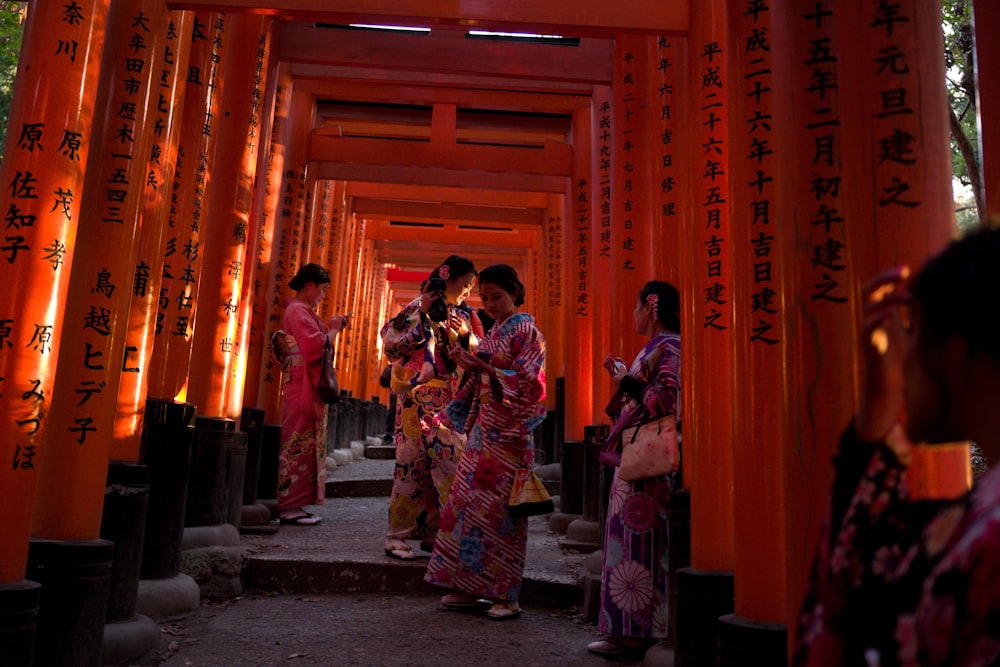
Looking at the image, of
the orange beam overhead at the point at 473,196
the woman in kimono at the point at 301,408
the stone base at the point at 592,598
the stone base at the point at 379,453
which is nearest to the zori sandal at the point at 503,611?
the stone base at the point at 592,598

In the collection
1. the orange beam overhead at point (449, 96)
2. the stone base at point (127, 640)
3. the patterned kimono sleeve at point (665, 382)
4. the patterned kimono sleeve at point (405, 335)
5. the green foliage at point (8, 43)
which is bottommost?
the stone base at point (127, 640)

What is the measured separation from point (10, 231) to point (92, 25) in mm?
862

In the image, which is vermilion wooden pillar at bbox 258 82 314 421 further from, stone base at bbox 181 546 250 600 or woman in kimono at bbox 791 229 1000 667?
woman in kimono at bbox 791 229 1000 667

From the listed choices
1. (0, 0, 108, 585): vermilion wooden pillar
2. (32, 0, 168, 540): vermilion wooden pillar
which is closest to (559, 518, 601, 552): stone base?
(32, 0, 168, 540): vermilion wooden pillar

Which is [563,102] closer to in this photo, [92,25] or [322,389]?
[322,389]

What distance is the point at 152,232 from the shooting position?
401 centimetres

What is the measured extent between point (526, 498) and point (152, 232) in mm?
2371

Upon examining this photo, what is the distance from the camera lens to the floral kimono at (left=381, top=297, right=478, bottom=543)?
5.69 m

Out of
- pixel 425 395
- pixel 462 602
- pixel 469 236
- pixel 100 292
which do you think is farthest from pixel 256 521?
pixel 469 236

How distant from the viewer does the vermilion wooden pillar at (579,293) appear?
799 cm

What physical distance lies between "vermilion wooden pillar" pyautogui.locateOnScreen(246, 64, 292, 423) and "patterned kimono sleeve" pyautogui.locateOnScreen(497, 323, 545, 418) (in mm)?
3406

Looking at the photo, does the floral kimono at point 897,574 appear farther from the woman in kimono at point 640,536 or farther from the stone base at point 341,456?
the stone base at point 341,456

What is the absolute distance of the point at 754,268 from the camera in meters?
2.83

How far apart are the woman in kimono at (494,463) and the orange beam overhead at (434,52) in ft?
10.6
